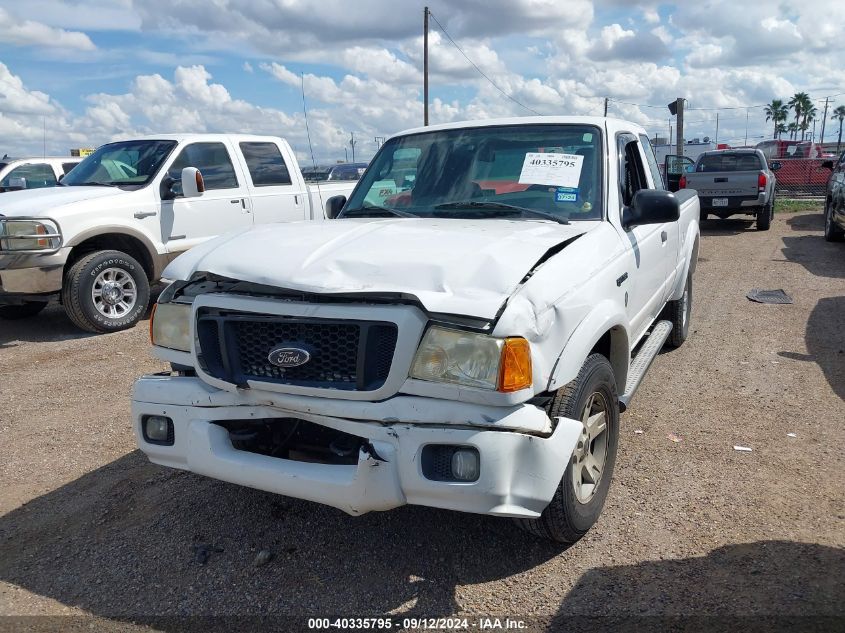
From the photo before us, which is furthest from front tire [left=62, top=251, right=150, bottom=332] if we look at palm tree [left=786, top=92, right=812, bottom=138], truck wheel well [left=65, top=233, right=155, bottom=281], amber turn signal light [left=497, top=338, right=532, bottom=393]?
palm tree [left=786, top=92, right=812, bottom=138]

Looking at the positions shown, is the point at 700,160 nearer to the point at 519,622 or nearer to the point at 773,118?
the point at 519,622

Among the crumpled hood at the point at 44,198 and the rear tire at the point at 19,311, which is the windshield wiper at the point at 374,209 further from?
the rear tire at the point at 19,311

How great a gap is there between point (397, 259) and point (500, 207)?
1159mm


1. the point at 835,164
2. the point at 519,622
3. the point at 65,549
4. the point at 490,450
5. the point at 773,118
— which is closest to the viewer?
the point at 490,450

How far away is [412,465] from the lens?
2.55 metres

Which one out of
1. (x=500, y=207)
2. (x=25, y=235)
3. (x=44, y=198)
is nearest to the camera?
(x=500, y=207)

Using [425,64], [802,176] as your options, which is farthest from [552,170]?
[425,64]

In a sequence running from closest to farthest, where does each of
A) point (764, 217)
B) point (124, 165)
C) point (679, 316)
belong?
point (679, 316), point (124, 165), point (764, 217)

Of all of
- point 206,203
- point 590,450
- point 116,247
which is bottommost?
point 590,450

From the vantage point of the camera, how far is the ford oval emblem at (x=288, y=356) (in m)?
2.68

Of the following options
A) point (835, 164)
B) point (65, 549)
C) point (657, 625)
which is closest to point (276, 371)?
point (65, 549)

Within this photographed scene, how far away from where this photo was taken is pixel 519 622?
8.85 feet

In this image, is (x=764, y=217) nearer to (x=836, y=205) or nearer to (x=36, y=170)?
(x=836, y=205)

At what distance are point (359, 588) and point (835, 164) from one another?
13.8 metres
